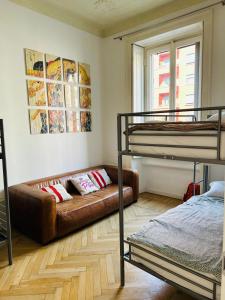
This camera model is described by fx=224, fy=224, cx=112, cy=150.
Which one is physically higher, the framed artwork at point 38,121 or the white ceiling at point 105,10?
the white ceiling at point 105,10

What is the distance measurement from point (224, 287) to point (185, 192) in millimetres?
3088

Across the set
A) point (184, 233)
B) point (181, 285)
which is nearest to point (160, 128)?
point (184, 233)

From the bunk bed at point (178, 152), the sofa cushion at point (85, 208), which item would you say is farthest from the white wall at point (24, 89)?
the bunk bed at point (178, 152)

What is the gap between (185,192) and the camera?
373cm

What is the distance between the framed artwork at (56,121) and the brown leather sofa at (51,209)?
71cm

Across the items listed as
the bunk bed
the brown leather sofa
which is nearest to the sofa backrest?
the brown leather sofa

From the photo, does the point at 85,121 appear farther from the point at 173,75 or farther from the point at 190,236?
the point at 190,236

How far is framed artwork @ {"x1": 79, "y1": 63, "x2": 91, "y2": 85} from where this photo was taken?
3717 mm

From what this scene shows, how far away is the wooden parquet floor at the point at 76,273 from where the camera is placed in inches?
69.7

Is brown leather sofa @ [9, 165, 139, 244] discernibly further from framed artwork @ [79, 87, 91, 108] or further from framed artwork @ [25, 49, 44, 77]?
framed artwork @ [25, 49, 44, 77]

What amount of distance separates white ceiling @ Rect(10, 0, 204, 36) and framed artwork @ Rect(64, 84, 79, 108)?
1.00 meters

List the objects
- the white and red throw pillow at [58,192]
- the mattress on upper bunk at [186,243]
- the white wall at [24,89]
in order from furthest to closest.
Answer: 1. the white and red throw pillow at [58,192]
2. the white wall at [24,89]
3. the mattress on upper bunk at [186,243]

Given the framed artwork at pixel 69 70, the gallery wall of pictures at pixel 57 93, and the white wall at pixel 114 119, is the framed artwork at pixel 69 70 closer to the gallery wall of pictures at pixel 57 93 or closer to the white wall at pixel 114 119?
the gallery wall of pictures at pixel 57 93

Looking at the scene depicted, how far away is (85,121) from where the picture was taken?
12.7 feet
